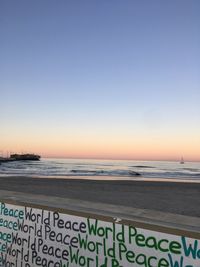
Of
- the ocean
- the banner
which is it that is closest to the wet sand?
the banner

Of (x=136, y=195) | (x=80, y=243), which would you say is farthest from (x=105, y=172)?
(x=80, y=243)

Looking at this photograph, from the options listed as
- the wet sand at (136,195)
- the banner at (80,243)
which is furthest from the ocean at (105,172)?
the banner at (80,243)

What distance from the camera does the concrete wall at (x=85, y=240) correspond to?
2486 mm

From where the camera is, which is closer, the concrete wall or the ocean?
the concrete wall

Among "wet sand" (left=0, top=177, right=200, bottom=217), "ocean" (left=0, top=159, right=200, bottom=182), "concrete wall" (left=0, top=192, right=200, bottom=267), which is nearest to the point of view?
"concrete wall" (left=0, top=192, right=200, bottom=267)

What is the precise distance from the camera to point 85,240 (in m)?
2.99

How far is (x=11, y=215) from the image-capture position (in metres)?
3.55

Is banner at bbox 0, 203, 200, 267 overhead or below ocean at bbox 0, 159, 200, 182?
overhead

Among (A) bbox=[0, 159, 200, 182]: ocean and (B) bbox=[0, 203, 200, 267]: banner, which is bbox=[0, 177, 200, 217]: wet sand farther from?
(A) bbox=[0, 159, 200, 182]: ocean

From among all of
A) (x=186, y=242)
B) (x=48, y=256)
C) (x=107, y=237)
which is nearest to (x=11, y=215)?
(x=48, y=256)

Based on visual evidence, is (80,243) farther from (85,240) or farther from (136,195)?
(136,195)

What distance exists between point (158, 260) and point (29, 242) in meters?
1.44

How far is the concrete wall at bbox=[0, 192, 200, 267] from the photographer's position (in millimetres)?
2486

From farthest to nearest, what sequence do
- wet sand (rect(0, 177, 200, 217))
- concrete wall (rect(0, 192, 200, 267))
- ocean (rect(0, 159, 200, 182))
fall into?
1. ocean (rect(0, 159, 200, 182))
2. wet sand (rect(0, 177, 200, 217))
3. concrete wall (rect(0, 192, 200, 267))
